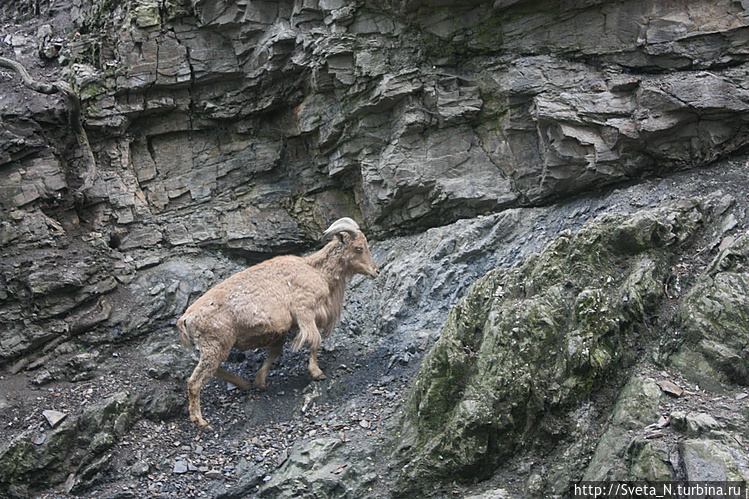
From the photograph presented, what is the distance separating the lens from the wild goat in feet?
29.8

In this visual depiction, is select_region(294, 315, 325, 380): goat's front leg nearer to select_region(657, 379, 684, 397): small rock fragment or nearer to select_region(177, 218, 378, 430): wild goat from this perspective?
select_region(177, 218, 378, 430): wild goat

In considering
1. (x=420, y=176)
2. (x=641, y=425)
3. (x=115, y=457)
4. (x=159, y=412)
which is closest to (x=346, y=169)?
(x=420, y=176)

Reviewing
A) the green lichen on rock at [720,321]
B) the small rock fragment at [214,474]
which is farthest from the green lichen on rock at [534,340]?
the small rock fragment at [214,474]

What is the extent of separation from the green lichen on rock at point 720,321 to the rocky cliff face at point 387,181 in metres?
0.06

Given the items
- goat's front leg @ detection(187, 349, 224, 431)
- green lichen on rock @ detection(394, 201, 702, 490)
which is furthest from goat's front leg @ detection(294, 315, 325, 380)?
green lichen on rock @ detection(394, 201, 702, 490)

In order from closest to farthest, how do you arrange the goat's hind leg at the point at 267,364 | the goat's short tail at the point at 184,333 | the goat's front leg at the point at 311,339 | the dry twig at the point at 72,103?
the goat's short tail at the point at 184,333 < the goat's front leg at the point at 311,339 < the goat's hind leg at the point at 267,364 < the dry twig at the point at 72,103

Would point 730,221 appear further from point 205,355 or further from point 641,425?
point 205,355

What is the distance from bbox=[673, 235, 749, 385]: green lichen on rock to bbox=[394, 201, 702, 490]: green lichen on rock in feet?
1.94

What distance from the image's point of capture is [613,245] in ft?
26.9

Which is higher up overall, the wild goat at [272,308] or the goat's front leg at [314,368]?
the wild goat at [272,308]

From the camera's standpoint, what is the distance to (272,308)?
944 cm

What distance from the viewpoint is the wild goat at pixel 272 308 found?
358 inches

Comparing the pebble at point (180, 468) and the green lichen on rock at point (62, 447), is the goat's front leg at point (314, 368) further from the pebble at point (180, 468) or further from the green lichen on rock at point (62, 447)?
the green lichen on rock at point (62, 447)

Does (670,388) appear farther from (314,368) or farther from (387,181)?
(387,181)
